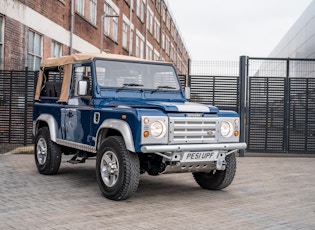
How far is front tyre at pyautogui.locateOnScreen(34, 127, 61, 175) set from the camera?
8.61 metres

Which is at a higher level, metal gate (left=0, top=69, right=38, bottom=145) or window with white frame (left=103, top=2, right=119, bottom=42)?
window with white frame (left=103, top=2, right=119, bottom=42)

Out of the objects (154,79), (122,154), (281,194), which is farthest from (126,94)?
(281,194)

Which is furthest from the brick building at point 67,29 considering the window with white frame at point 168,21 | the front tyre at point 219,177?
the window with white frame at point 168,21

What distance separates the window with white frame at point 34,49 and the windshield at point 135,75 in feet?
28.2

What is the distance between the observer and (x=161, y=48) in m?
44.6

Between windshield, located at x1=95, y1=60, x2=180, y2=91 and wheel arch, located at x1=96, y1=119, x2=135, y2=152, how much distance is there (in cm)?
90

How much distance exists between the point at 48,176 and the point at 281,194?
435cm

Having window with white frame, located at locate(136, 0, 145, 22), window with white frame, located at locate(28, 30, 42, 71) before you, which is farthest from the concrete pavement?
window with white frame, located at locate(136, 0, 145, 22)

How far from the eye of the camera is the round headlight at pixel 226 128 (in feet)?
23.1

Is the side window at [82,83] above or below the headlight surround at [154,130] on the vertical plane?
above

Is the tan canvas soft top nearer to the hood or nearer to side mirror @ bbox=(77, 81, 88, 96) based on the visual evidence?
side mirror @ bbox=(77, 81, 88, 96)

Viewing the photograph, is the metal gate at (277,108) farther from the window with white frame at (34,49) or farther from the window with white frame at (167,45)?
the window with white frame at (167,45)

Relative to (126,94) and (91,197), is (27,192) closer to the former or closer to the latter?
(91,197)

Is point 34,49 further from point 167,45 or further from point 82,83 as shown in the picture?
point 167,45
